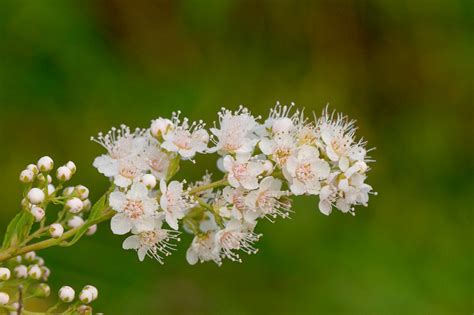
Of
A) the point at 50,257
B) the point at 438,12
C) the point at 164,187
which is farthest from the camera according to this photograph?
the point at 438,12

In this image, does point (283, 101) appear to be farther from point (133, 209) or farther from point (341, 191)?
point (133, 209)

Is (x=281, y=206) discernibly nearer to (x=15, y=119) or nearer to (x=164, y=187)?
(x=164, y=187)

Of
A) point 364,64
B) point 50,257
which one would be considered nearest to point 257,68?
point 364,64

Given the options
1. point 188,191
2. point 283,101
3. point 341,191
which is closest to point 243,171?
point 188,191

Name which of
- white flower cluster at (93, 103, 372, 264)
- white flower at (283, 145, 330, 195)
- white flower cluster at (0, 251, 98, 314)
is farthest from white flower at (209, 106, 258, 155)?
white flower cluster at (0, 251, 98, 314)

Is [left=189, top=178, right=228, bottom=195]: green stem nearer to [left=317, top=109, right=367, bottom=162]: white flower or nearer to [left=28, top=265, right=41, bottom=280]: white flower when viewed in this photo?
[left=317, top=109, right=367, bottom=162]: white flower
